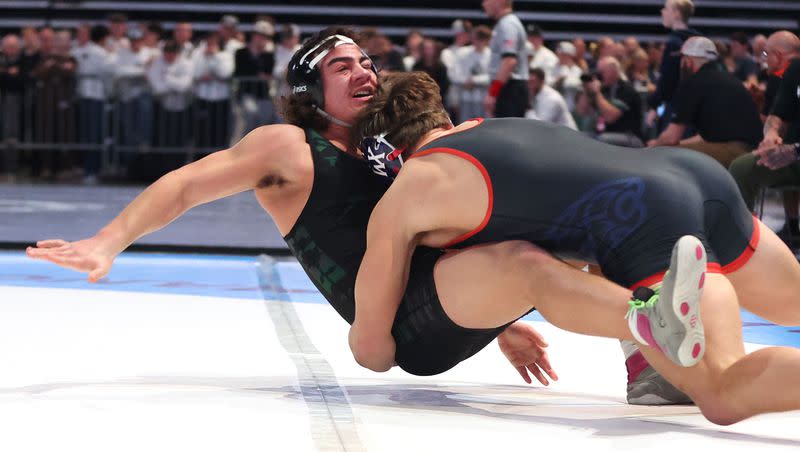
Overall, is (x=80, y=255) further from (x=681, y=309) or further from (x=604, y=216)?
(x=681, y=309)

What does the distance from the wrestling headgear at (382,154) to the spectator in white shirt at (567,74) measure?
308 inches

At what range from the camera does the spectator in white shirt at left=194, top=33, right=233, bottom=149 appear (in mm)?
10695

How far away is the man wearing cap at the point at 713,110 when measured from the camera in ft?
21.1

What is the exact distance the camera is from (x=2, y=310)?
3.95 m

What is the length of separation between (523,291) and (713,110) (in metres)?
4.40

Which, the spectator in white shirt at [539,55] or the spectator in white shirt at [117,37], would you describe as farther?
the spectator in white shirt at [117,37]

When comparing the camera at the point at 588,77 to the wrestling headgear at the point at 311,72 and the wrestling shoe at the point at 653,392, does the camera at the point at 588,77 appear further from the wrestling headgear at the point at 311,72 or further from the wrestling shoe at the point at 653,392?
the wrestling shoe at the point at 653,392

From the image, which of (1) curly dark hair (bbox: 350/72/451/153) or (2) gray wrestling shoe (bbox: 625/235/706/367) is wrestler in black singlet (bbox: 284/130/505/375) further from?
(2) gray wrestling shoe (bbox: 625/235/706/367)

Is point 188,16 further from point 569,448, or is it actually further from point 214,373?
point 569,448

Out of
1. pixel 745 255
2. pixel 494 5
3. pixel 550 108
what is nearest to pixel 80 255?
pixel 745 255

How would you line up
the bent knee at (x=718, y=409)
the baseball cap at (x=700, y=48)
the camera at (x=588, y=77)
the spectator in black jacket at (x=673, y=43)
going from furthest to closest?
the camera at (x=588, y=77)
the spectator in black jacket at (x=673, y=43)
the baseball cap at (x=700, y=48)
the bent knee at (x=718, y=409)

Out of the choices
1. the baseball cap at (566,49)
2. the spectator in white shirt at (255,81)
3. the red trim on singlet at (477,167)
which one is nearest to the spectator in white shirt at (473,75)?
the baseball cap at (566,49)

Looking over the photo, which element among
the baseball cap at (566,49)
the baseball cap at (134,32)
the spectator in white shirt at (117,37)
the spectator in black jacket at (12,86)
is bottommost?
the spectator in black jacket at (12,86)

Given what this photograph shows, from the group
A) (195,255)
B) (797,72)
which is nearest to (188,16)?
(195,255)
